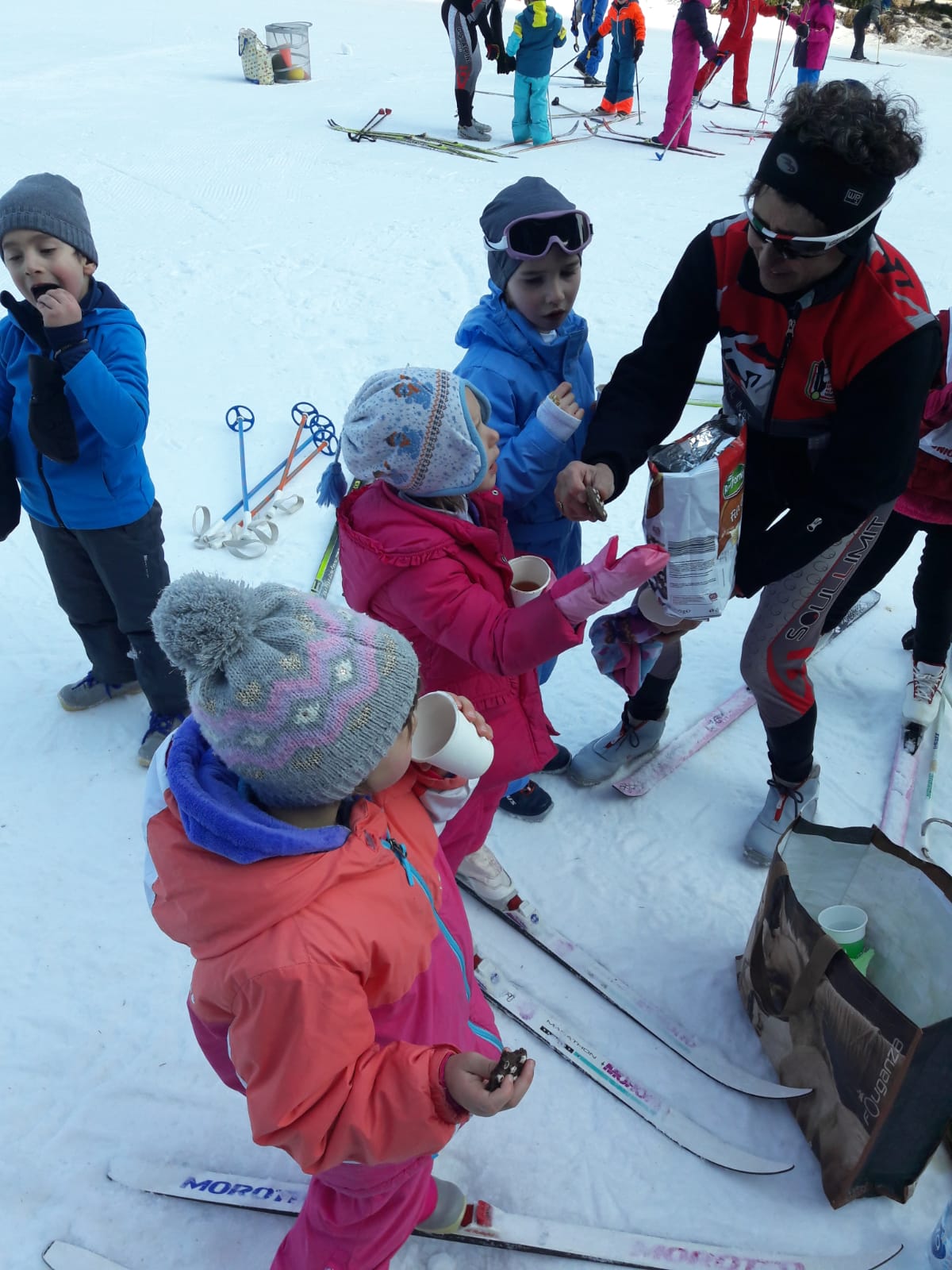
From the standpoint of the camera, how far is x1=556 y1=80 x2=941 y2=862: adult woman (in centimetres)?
178

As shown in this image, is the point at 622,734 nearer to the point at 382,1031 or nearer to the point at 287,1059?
the point at 382,1031

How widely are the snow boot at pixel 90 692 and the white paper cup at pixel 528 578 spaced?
185 centimetres

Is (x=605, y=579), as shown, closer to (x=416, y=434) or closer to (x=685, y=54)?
(x=416, y=434)

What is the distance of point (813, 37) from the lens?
1093 cm

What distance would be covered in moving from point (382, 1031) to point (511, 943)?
1110 millimetres

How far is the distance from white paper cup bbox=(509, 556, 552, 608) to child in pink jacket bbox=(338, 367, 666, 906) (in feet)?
0.08

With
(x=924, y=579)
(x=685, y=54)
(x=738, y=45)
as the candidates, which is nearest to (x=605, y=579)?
(x=924, y=579)

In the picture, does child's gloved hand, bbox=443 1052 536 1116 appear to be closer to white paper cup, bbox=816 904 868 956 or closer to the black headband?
white paper cup, bbox=816 904 868 956

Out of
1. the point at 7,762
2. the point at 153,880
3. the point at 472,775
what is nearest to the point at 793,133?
the point at 472,775

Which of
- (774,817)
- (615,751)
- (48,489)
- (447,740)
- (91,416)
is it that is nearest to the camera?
(447,740)

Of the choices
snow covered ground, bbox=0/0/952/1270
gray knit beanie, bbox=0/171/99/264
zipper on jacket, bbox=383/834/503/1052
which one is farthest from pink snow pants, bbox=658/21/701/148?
zipper on jacket, bbox=383/834/503/1052

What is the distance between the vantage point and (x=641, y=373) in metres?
2.38

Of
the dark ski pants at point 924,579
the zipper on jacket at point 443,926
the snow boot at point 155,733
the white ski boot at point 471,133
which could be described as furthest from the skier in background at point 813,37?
the zipper on jacket at point 443,926

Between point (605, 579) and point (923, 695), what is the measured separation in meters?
2.02
